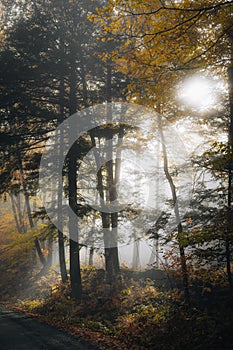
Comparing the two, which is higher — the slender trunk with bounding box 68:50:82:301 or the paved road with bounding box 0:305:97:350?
the slender trunk with bounding box 68:50:82:301

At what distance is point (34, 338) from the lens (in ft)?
27.4

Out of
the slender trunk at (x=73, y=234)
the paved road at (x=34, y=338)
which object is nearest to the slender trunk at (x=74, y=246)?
the slender trunk at (x=73, y=234)

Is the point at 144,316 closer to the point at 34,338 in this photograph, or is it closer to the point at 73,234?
the point at 34,338

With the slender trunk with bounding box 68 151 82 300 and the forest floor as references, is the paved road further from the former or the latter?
the slender trunk with bounding box 68 151 82 300

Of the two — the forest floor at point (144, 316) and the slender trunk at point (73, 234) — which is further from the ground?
the slender trunk at point (73, 234)

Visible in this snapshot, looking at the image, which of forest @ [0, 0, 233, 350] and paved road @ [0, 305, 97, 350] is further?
forest @ [0, 0, 233, 350]

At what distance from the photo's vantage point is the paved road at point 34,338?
7.58m

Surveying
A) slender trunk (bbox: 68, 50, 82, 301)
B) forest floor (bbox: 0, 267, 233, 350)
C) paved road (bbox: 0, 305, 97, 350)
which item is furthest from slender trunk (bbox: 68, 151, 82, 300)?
paved road (bbox: 0, 305, 97, 350)

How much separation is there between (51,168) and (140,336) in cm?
880

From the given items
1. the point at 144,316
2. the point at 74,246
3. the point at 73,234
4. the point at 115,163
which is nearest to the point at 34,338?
the point at 144,316

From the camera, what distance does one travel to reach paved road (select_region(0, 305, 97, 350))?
7.58 meters

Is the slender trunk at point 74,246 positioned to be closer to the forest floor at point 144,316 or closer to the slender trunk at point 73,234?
the slender trunk at point 73,234

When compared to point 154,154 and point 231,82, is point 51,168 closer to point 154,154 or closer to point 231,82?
point 154,154

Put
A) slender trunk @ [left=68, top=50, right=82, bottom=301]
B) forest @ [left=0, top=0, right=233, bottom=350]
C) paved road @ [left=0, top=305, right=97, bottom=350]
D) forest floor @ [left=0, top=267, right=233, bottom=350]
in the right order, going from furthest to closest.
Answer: slender trunk @ [left=68, top=50, right=82, bottom=301]
forest @ [left=0, top=0, right=233, bottom=350]
forest floor @ [left=0, top=267, right=233, bottom=350]
paved road @ [left=0, top=305, right=97, bottom=350]
